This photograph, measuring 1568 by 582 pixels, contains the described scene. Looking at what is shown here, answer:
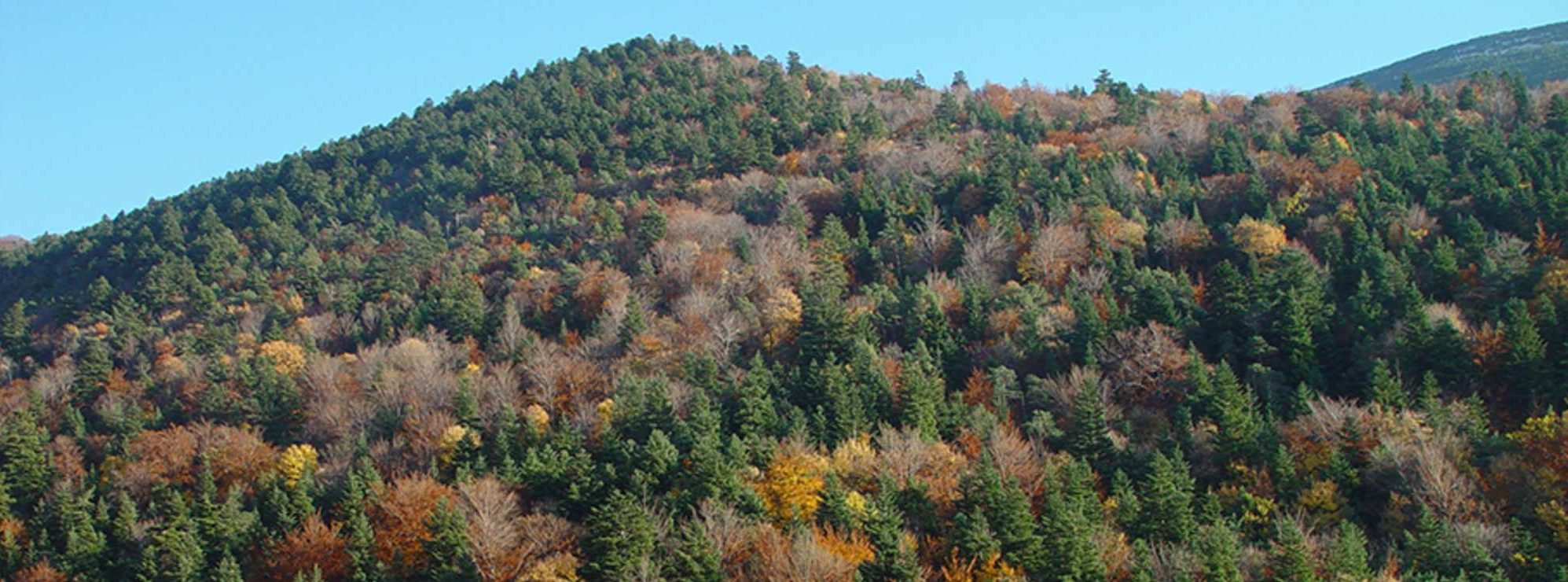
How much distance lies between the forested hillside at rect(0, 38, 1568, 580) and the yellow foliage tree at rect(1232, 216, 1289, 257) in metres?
0.47

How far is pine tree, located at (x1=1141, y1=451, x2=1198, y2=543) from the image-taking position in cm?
5038

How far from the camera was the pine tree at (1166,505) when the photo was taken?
50.4 m

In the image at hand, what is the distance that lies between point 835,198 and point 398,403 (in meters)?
42.9

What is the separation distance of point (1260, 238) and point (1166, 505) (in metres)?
33.6

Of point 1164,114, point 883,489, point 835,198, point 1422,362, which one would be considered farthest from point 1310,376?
point 1164,114

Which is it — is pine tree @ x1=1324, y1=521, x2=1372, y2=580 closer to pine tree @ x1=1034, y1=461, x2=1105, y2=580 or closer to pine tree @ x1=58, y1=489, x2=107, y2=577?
pine tree @ x1=1034, y1=461, x2=1105, y2=580

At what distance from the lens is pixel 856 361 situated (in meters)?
68.5

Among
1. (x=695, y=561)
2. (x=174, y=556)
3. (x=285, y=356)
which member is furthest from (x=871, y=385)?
(x=285, y=356)

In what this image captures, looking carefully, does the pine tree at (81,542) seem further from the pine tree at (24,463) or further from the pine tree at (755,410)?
the pine tree at (755,410)

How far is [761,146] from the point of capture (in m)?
119

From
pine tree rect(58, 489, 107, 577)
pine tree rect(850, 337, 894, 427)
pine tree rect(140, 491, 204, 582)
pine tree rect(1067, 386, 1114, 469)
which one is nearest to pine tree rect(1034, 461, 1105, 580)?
pine tree rect(1067, 386, 1114, 469)

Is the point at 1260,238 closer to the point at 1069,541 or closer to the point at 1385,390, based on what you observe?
the point at 1385,390

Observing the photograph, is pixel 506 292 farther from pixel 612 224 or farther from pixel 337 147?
pixel 337 147

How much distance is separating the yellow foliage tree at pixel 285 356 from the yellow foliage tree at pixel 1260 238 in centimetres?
6403
